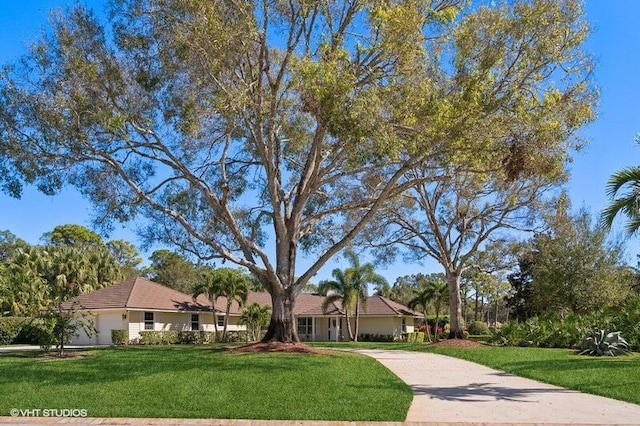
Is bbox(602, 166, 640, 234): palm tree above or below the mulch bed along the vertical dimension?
above

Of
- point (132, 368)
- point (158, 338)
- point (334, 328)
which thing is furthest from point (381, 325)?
point (132, 368)

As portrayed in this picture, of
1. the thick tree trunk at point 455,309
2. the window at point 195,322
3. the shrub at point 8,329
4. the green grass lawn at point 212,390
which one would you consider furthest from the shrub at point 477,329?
the green grass lawn at point 212,390

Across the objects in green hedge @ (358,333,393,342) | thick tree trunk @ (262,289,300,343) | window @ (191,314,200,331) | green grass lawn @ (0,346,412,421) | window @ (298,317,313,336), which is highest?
thick tree trunk @ (262,289,300,343)

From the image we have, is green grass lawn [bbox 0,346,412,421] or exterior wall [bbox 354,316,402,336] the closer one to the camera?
green grass lawn [bbox 0,346,412,421]

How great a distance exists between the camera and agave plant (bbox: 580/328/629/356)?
21031 mm

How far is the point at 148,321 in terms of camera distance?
38.6 m

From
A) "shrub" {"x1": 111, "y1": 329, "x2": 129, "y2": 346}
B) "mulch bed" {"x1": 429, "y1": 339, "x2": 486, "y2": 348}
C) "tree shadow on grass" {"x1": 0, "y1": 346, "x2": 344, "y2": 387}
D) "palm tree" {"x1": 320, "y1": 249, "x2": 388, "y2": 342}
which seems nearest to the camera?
"tree shadow on grass" {"x1": 0, "y1": 346, "x2": 344, "y2": 387}

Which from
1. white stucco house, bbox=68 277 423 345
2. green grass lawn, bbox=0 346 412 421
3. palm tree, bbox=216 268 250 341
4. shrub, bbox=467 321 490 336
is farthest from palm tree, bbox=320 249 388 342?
green grass lawn, bbox=0 346 412 421

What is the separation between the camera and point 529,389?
531 inches

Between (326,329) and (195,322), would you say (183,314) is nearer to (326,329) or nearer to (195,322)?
(195,322)

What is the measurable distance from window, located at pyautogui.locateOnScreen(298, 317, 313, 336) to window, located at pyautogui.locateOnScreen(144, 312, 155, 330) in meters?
15.9

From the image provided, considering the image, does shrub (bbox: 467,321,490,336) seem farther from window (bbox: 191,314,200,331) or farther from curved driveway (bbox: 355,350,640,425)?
curved driveway (bbox: 355,350,640,425)

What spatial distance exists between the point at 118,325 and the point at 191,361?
2204 cm

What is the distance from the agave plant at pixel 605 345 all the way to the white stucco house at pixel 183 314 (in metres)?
21.0
